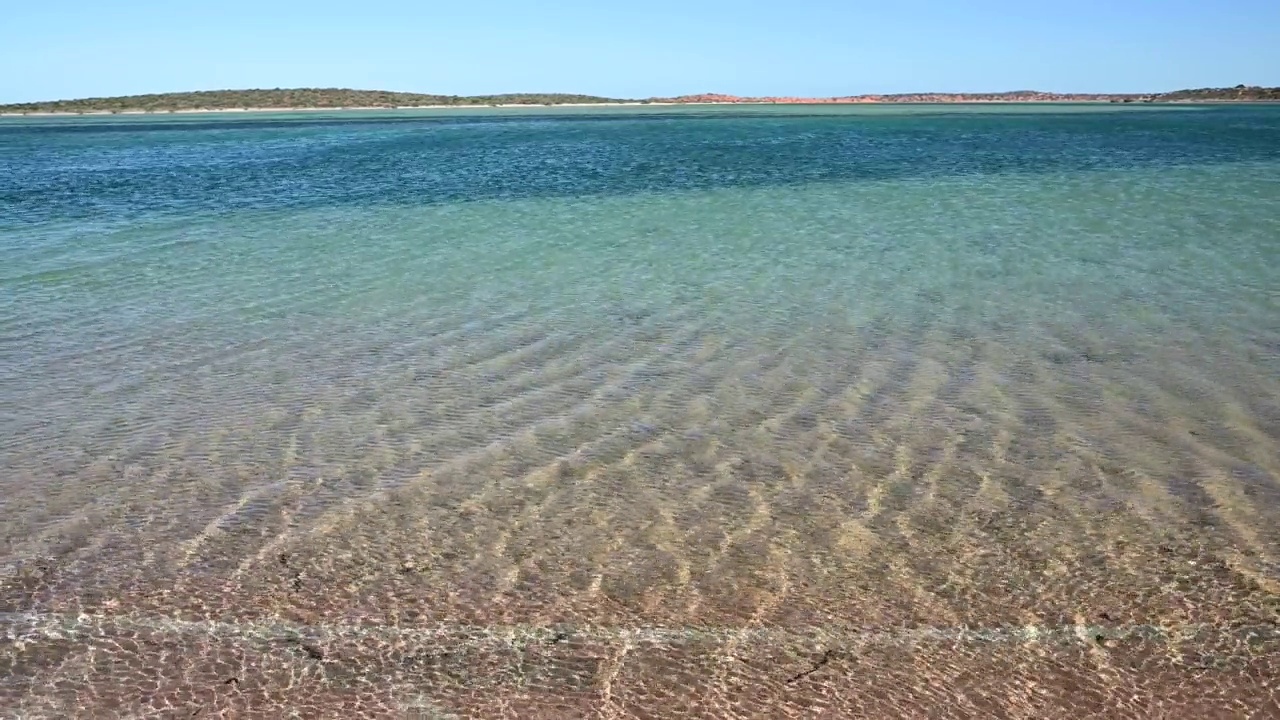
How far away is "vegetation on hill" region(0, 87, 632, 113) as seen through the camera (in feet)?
389

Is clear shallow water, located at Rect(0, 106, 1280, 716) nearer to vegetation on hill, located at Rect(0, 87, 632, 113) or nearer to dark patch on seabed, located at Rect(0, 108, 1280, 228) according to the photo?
dark patch on seabed, located at Rect(0, 108, 1280, 228)

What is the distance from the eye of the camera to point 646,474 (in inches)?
175

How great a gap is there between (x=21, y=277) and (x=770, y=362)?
23.4 feet

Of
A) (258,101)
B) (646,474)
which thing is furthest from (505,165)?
(258,101)

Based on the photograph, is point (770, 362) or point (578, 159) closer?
point (770, 362)

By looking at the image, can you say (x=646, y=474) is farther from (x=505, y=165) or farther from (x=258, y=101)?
(x=258, y=101)

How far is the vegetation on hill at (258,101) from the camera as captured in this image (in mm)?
118688

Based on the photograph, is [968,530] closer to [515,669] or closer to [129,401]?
[515,669]

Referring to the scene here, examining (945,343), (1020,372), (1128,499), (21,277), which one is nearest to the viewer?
(1128,499)

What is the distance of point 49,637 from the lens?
3.10 metres

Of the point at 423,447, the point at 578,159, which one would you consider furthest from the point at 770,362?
the point at 578,159

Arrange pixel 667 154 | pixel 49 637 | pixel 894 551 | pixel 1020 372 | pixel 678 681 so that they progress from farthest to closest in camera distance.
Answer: pixel 667 154
pixel 1020 372
pixel 894 551
pixel 49 637
pixel 678 681

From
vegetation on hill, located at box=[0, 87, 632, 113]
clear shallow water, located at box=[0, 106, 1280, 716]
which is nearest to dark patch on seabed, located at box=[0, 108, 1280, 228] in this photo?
clear shallow water, located at box=[0, 106, 1280, 716]

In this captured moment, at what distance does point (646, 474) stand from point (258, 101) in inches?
5294
